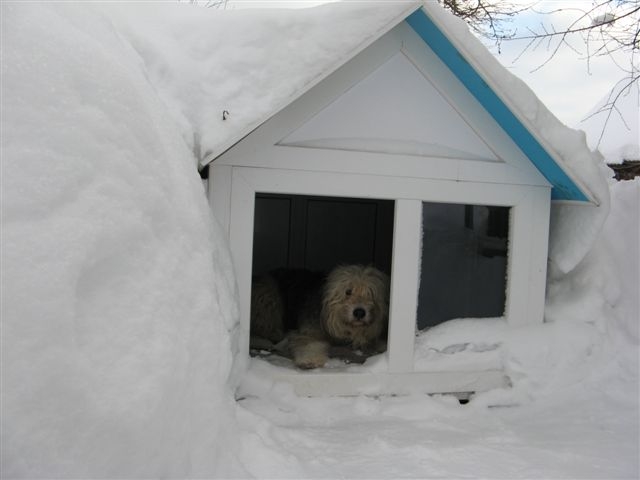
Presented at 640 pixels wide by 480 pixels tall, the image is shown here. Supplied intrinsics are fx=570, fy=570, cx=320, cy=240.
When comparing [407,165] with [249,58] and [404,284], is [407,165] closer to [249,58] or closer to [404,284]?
[404,284]

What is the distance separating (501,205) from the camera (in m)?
4.15

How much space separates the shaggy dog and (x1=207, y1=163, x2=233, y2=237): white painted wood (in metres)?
1.23

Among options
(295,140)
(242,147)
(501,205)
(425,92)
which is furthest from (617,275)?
(242,147)

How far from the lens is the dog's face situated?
4684mm

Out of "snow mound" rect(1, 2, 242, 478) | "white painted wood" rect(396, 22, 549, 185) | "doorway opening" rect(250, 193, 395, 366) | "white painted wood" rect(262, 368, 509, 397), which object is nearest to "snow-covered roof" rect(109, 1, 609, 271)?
"white painted wood" rect(396, 22, 549, 185)

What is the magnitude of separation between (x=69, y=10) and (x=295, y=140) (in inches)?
59.7

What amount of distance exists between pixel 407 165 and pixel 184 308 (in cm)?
206

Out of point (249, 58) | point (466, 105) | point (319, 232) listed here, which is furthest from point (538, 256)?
point (319, 232)

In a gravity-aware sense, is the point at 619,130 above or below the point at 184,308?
above

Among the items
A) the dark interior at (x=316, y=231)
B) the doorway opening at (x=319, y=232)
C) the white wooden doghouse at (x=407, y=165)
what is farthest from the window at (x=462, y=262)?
the dark interior at (x=316, y=231)

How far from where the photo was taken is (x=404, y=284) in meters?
3.96

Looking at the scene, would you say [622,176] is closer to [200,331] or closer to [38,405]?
[200,331]

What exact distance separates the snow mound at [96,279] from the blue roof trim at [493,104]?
74.6 inches

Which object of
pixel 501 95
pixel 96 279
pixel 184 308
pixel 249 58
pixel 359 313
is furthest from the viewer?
pixel 359 313
